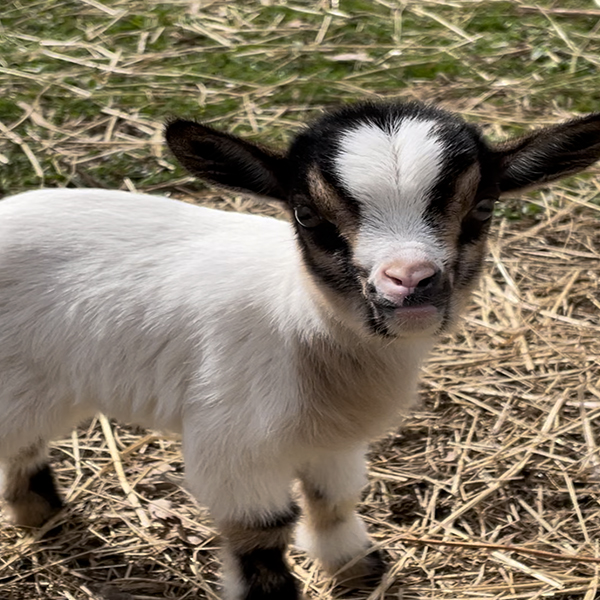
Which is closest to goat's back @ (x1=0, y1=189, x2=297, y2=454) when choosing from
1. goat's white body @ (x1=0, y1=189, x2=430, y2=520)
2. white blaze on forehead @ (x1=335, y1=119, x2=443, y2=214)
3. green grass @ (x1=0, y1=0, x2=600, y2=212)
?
goat's white body @ (x1=0, y1=189, x2=430, y2=520)

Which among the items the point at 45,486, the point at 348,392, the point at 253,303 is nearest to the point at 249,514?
the point at 348,392

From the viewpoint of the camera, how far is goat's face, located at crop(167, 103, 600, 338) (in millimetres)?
2570

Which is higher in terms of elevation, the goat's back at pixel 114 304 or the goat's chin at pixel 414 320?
the goat's chin at pixel 414 320

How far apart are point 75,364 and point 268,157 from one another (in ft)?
2.99

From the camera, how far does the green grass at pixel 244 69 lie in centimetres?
571

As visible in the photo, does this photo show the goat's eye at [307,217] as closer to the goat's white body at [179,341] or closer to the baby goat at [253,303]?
the baby goat at [253,303]

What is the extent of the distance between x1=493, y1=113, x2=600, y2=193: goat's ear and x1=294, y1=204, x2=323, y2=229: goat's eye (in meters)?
0.57

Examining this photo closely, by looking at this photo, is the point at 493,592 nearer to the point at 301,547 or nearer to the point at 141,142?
the point at 301,547

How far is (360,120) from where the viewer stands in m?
2.78

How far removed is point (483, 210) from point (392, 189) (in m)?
0.35

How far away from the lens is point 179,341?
10.4 ft

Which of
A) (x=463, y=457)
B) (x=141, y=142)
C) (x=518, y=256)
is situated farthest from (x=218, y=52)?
(x=463, y=457)

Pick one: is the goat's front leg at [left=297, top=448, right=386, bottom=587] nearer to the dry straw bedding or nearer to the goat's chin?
the dry straw bedding

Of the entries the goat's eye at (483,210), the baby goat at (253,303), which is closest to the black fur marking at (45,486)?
the baby goat at (253,303)
